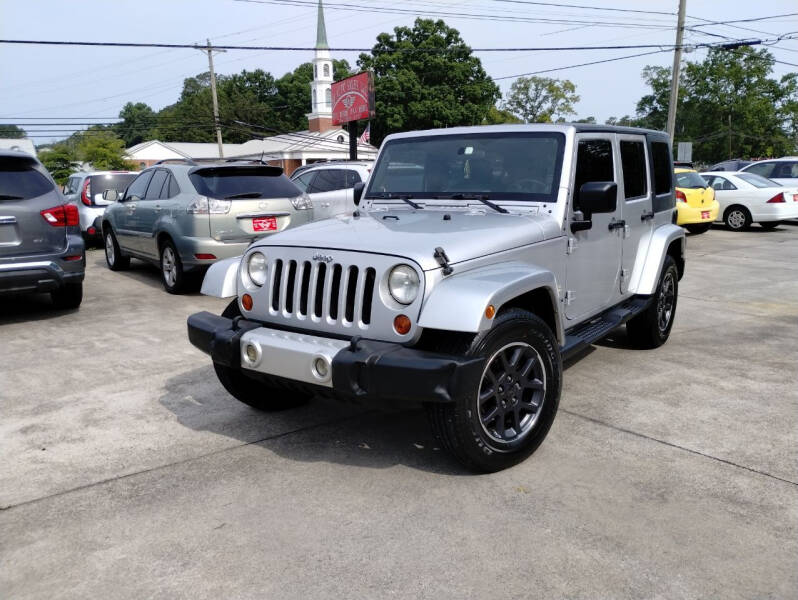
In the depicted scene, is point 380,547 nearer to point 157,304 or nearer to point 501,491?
point 501,491

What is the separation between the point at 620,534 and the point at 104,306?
6.92 m

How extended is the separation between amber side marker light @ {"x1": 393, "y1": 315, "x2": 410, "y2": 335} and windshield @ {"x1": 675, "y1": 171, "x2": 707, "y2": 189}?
44.7ft

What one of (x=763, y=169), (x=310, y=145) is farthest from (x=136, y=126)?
(x=763, y=169)

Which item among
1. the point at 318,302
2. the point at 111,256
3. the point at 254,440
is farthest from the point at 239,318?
the point at 111,256

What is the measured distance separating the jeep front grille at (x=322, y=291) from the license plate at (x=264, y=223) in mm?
4796

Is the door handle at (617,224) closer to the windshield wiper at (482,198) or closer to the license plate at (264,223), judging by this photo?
the windshield wiper at (482,198)

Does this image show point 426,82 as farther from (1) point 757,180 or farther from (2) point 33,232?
(2) point 33,232

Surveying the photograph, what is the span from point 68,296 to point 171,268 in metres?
1.37

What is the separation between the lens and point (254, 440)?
4.15 m

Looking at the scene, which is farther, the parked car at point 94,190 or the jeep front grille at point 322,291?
the parked car at point 94,190

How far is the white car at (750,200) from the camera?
15.8m

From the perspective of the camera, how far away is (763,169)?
18.3 metres

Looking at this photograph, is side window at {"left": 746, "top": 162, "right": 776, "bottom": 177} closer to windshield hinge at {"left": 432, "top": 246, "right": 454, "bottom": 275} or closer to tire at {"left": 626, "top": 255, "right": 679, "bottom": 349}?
tire at {"left": 626, "top": 255, "right": 679, "bottom": 349}

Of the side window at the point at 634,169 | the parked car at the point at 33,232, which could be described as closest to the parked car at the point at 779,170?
→ the side window at the point at 634,169
